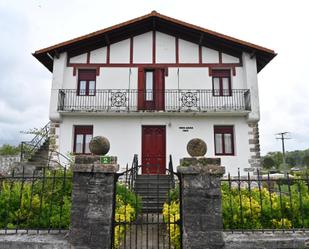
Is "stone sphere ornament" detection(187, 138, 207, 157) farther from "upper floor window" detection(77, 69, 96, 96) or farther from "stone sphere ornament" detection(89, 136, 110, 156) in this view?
"upper floor window" detection(77, 69, 96, 96)

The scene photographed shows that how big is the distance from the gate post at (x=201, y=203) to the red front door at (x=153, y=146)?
A: 8707 mm

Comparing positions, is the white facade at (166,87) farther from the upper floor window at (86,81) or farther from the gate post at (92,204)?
the gate post at (92,204)

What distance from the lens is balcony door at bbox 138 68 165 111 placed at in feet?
43.4

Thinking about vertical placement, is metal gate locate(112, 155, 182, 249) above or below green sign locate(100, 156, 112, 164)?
below

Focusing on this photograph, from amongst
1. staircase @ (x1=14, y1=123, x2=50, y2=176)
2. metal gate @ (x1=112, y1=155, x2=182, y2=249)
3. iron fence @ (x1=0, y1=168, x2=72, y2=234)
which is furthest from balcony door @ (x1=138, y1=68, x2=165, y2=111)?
iron fence @ (x1=0, y1=168, x2=72, y2=234)

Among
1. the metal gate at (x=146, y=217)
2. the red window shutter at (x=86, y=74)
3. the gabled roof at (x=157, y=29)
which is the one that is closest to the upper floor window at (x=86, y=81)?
the red window shutter at (x=86, y=74)

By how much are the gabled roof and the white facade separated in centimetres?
30

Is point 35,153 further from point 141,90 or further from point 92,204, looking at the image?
point 92,204

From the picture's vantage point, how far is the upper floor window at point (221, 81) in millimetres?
13438

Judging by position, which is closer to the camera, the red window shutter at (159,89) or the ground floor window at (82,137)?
the ground floor window at (82,137)

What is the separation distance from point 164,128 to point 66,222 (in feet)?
28.4

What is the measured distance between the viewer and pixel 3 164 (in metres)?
15.7

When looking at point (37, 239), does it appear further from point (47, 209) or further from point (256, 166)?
point (256, 166)

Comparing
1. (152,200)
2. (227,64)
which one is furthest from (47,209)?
(227,64)
